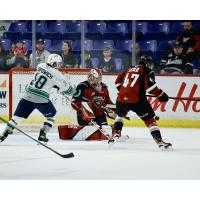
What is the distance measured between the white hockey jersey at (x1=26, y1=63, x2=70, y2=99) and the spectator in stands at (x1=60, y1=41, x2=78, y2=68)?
12cm

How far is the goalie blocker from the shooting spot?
5.54 metres

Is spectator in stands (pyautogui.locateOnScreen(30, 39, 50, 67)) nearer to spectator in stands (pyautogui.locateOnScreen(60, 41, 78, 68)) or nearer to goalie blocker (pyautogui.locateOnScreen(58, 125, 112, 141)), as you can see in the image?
spectator in stands (pyautogui.locateOnScreen(60, 41, 78, 68))

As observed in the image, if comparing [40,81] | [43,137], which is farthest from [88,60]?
→ [43,137]

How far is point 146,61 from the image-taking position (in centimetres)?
541

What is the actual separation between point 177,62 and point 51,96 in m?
0.98

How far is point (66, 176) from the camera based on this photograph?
445 cm

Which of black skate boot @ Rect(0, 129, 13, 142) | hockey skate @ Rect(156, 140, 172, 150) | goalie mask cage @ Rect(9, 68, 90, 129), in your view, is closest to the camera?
hockey skate @ Rect(156, 140, 172, 150)

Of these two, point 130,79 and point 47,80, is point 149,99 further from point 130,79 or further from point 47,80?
point 47,80

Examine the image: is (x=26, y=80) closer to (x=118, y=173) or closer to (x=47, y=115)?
(x=47, y=115)

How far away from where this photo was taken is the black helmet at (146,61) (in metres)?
5.37

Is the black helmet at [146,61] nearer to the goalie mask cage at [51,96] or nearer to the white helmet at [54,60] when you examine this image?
the goalie mask cage at [51,96]

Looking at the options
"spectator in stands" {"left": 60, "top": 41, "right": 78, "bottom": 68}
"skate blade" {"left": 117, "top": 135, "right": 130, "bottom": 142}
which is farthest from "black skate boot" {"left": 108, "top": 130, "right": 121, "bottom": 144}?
"spectator in stands" {"left": 60, "top": 41, "right": 78, "bottom": 68}

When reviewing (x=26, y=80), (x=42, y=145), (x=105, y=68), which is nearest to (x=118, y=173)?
(x=42, y=145)

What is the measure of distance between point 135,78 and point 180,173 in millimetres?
971
